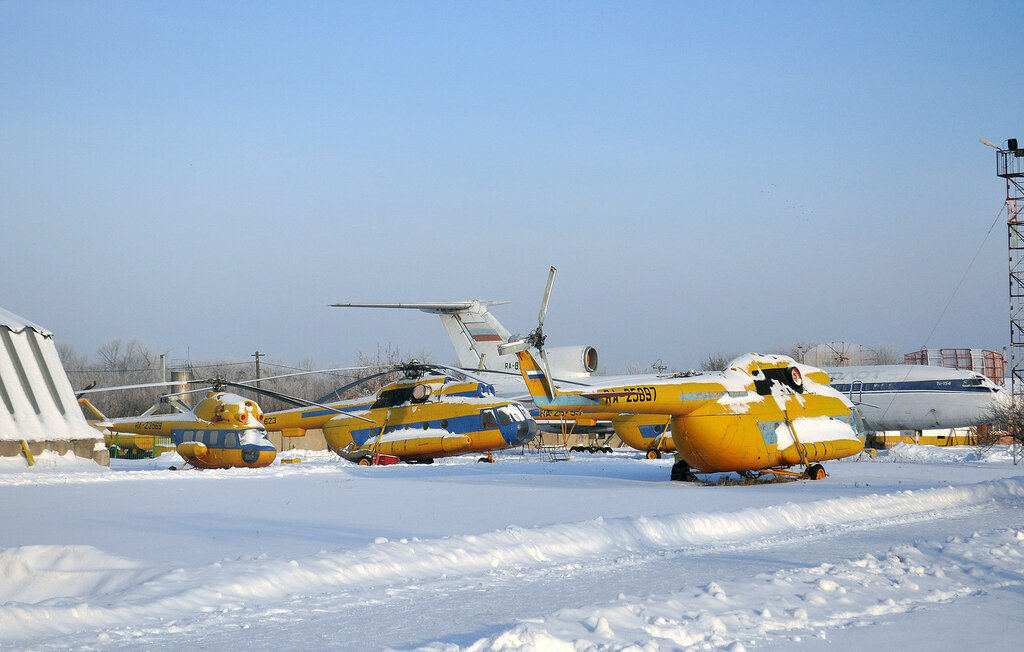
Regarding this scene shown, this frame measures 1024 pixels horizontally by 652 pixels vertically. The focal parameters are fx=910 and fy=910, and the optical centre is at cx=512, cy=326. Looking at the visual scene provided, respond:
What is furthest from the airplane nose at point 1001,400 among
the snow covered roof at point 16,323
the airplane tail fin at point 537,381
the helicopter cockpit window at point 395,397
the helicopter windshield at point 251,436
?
the snow covered roof at point 16,323

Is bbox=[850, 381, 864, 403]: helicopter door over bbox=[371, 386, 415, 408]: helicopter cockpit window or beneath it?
beneath

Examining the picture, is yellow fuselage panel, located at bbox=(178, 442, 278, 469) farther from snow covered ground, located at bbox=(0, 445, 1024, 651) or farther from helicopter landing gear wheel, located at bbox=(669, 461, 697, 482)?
helicopter landing gear wheel, located at bbox=(669, 461, 697, 482)

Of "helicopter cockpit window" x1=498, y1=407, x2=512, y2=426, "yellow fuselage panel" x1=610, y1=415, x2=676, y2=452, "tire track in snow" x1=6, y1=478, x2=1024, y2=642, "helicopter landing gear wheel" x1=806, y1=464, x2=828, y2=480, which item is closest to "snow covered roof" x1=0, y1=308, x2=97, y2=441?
"helicopter cockpit window" x1=498, y1=407, x2=512, y2=426

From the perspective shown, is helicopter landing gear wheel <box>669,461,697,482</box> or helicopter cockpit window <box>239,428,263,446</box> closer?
helicopter landing gear wheel <box>669,461,697,482</box>

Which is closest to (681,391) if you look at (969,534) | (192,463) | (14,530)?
(969,534)

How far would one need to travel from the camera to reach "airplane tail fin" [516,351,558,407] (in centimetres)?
2003

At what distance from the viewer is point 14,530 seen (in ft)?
36.7

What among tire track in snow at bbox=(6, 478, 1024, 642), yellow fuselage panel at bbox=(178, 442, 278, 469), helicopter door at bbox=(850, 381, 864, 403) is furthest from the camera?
helicopter door at bbox=(850, 381, 864, 403)

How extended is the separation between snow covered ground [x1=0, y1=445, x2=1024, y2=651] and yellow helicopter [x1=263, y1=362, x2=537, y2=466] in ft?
38.7

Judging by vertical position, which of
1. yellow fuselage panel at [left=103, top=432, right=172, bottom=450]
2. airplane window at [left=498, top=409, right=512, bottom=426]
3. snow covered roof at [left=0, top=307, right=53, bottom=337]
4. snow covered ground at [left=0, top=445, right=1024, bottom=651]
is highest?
snow covered roof at [left=0, top=307, right=53, bottom=337]

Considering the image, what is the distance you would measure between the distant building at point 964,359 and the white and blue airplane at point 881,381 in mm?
11992

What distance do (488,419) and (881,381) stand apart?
21308 millimetres

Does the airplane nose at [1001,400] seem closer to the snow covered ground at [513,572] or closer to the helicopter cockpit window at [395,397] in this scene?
the snow covered ground at [513,572]

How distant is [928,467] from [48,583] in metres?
23.7
